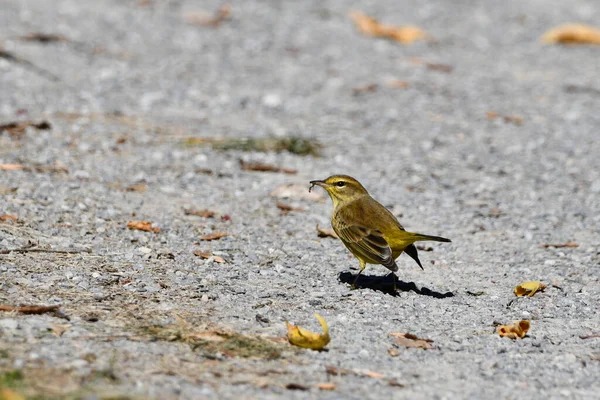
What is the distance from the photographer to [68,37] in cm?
1681

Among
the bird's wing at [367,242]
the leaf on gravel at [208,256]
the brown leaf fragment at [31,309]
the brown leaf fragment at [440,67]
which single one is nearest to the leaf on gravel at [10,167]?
the leaf on gravel at [208,256]

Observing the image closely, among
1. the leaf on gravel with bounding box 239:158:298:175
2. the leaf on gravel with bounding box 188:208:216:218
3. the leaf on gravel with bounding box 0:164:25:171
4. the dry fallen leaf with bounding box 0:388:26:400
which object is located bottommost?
the leaf on gravel with bounding box 188:208:216:218

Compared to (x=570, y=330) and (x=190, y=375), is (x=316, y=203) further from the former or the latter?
(x=190, y=375)

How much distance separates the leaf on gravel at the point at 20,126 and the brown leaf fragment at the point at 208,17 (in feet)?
27.6

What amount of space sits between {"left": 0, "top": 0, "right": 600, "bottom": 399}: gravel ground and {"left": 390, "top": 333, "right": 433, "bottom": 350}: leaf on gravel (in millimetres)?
73

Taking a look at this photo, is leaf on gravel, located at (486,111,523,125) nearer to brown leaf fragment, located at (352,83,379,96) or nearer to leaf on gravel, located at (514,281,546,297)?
brown leaf fragment, located at (352,83,379,96)

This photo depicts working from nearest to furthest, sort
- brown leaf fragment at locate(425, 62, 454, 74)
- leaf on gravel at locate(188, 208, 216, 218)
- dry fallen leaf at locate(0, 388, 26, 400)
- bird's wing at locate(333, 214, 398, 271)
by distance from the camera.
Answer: dry fallen leaf at locate(0, 388, 26, 400) → bird's wing at locate(333, 214, 398, 271) → leaf on gravel at locate(188, 208, 216, 218) → brown leaf fragment at locate(425, 62, 454, 74)

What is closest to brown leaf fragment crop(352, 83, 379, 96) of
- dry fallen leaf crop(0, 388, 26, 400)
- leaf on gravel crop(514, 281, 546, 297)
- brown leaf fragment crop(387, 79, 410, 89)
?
brown leaf fragment crop(387, 79, 410, 89)

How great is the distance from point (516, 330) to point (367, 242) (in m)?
1.50

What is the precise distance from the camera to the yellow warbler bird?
23.8 feet

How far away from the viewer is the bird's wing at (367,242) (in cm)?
716

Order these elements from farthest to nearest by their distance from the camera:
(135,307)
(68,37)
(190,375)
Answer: (68,37) < (135,307) < (190,375)

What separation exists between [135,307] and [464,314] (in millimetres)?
2578

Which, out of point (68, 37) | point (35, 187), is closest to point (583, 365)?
point (35, 187)
